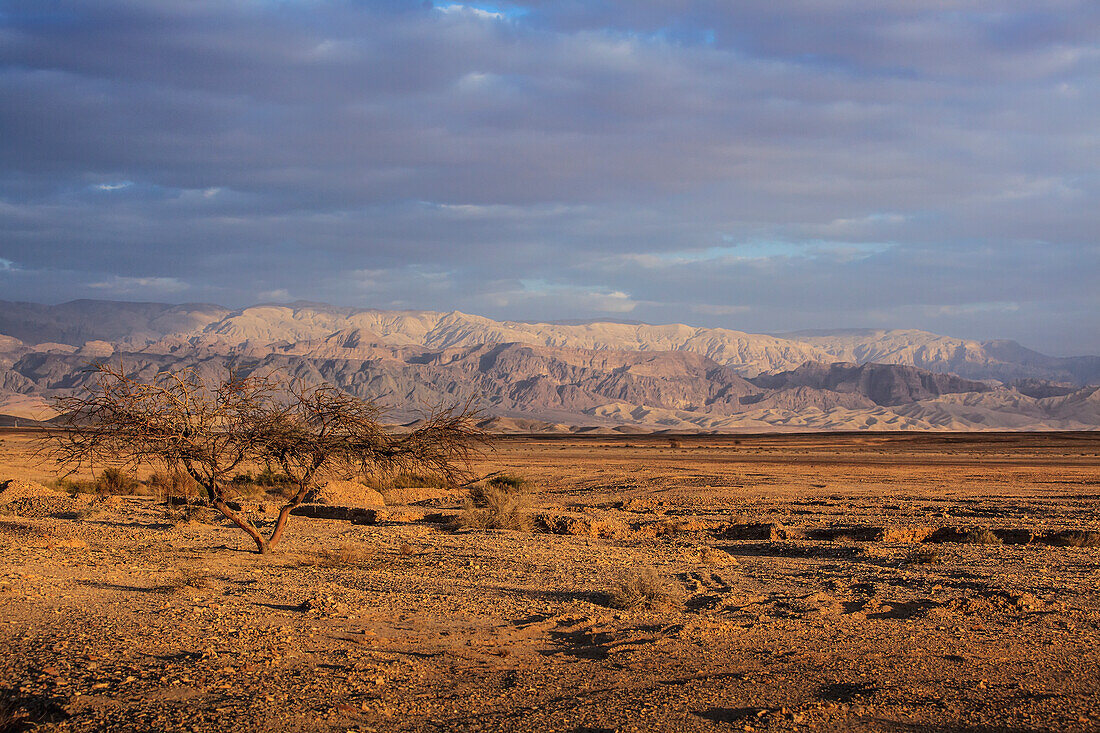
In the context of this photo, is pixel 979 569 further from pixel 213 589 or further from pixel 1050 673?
pixel 213 589

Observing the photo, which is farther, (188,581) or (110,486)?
(110,486)

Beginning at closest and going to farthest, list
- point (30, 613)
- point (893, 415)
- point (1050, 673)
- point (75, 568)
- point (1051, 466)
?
point (1050, 673) < point (30, 613) < point (75, 568) < point (1051, 466) < point (893, 415)

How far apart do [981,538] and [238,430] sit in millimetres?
14331

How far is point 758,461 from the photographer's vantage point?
184ft

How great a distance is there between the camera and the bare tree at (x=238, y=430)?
534 inches

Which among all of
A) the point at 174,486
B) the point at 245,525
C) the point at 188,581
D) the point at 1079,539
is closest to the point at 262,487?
the point at 174,486

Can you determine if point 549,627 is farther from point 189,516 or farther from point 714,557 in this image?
point 189,516

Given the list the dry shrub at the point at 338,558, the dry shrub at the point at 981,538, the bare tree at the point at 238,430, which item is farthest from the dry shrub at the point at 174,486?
the dry shrub at the point at 981,538

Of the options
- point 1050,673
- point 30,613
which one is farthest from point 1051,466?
point 30,613

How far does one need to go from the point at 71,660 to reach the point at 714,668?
20.0 feet

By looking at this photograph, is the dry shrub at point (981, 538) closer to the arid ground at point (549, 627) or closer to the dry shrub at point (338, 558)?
the arid ground at point (549, 627)

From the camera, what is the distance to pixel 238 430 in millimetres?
14586

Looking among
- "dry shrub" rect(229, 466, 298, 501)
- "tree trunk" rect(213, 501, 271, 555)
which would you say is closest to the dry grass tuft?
"tree trunk" rect(213, 501, 271, 555)

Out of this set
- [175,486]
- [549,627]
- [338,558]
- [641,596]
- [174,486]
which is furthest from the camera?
[175,486]
